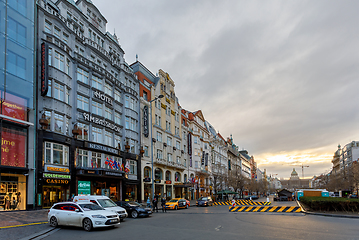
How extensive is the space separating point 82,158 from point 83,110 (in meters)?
5.66

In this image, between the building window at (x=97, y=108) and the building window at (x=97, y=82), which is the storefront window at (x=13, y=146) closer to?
the building window at (x=97, y=108)

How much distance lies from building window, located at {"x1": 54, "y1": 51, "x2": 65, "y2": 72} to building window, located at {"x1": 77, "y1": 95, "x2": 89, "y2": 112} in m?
4.14

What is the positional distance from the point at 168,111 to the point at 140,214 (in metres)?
36.4

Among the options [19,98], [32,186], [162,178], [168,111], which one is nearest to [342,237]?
[32,186]

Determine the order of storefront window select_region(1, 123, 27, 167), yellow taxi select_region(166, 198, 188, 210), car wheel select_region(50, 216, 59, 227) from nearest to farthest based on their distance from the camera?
car wheel select_region(50, 216, 59, 227) < storefront window select_region(1, 123, 27, 167) < yellow taxi select_region(166, 198, 188, 210)

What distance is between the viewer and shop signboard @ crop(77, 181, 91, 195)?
31391 millimetres

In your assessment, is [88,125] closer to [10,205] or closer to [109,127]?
[109,127]

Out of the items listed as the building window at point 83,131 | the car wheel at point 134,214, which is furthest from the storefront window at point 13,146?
the car wheel at point 134,214

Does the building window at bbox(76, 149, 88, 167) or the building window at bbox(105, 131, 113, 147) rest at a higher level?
the building window at bbox(105, 131, 113, 147)

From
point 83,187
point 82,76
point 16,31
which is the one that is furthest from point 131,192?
point 16,31

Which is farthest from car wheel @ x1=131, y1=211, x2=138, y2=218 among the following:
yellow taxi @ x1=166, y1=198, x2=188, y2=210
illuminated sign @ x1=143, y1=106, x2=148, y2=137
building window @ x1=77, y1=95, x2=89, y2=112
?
illuminated sign @ x1=143, y1=106, x2=148, y2=137

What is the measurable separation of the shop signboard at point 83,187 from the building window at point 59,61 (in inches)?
505

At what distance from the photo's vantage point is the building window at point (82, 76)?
111 ft

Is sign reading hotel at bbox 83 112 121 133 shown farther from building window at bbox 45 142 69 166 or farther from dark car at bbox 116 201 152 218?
dark car at bbox 116 201 152 218
